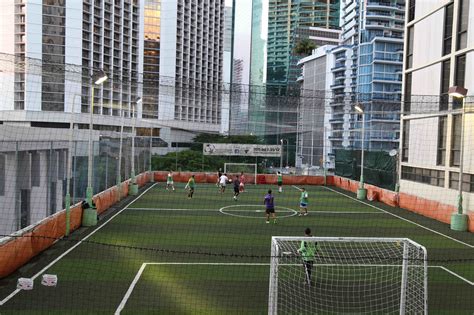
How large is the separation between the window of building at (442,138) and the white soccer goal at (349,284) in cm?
1194

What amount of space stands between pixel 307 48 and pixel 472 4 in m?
86.1

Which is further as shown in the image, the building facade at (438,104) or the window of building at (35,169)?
the building facade at (438,104)

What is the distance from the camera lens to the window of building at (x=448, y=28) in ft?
80.3

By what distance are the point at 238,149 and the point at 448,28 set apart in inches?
743

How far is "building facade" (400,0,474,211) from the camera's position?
22.1 m

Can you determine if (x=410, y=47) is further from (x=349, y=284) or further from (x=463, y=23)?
(x=349, y=284)

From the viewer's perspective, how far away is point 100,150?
23.6 m

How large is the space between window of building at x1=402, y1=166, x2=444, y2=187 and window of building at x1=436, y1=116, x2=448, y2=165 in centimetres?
57

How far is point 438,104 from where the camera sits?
24422 mm

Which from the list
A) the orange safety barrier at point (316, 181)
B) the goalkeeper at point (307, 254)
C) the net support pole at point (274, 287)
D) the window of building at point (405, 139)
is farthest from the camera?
the orange safety barrier at point (316, 181)

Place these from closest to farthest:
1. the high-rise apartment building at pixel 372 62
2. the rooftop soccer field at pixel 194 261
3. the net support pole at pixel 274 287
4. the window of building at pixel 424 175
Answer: the net support pole at pixel 274 287, the rooftop soccer field at pixel 194 261, the window of building at pixel 424 175, the high-rise apartment building at pixel 372 62

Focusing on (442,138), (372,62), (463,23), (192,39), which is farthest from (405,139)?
(192,39)

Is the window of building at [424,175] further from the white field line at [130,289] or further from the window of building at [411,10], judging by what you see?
the white field line at [130,289]

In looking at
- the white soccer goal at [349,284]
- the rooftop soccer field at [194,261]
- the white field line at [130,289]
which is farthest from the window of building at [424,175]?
the white field line at [130,289]
